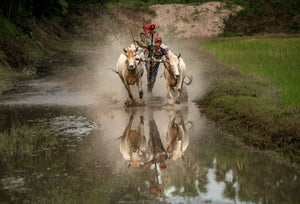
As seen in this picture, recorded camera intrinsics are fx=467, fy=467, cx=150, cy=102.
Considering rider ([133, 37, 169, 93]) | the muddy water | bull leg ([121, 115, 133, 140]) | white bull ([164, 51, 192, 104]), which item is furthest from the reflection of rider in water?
rider ([133, 37, 169, 93])

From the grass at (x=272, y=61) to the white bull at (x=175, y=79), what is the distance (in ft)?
8.46

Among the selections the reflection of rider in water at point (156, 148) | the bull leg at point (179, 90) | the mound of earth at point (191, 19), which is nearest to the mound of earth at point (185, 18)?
the mound of earth at point (191, 19)

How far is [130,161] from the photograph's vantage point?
6.96m

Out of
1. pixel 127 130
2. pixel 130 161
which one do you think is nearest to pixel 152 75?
pixel 127 130

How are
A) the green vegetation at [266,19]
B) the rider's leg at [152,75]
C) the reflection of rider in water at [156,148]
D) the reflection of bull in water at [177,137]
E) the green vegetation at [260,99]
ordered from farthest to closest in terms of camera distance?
the green vegetation at [266,19]
the rider's leg at [152,75]
the green vegetation at [260,99]
the reflection of bull in water at [177,137]
the reflection of rider in water at [156,148]

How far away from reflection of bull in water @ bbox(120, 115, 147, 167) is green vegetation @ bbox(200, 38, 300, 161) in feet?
5.69

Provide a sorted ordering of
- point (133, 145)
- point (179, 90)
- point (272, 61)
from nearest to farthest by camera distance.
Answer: point (133, 145)
point (179, 90)
point (272, 61)

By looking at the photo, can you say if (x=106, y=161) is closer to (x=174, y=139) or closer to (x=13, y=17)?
(x=174, y=139)

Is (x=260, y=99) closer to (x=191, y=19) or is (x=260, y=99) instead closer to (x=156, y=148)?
(x=156, y=148)

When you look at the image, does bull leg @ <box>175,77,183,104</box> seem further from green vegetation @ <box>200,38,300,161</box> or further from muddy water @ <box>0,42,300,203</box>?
green vegetation @ <box>200,38,300,161</box>

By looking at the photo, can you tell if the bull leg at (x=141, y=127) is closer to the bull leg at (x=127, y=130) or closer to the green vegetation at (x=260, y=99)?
the bull leg at (x=127, y=130)

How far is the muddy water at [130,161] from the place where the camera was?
18.1ft

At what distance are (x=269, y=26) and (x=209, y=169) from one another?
29474mm

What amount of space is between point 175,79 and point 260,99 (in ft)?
7.91
